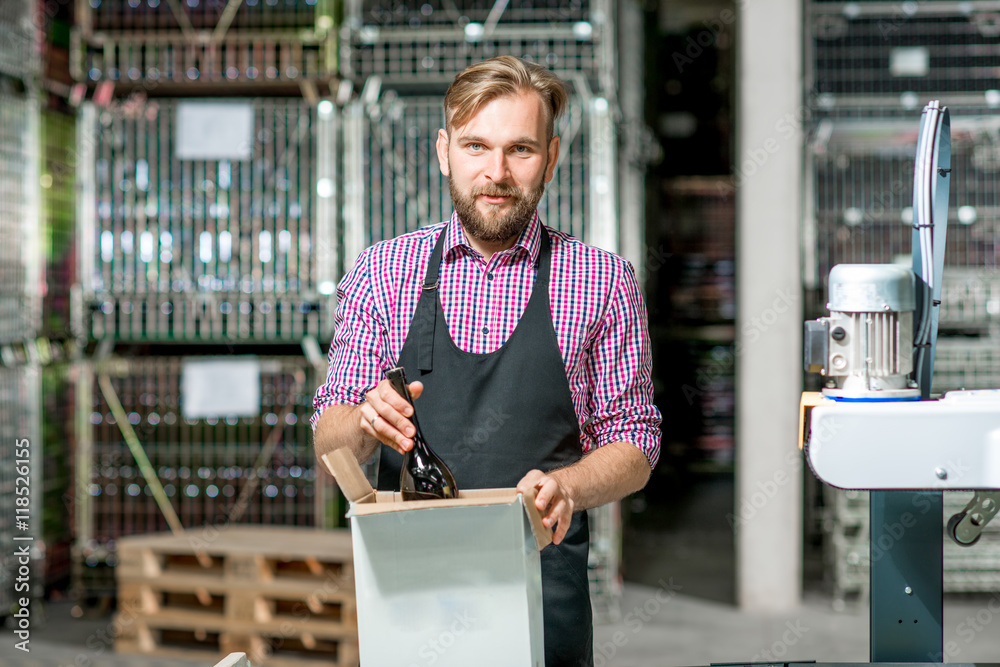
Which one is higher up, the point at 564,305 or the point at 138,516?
the point at 564,305

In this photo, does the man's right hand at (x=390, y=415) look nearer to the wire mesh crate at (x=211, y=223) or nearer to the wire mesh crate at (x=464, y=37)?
the wire mesh crate at (x=211, y=223)

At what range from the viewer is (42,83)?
4.74 meters

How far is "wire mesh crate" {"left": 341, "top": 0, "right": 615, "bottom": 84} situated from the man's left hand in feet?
10.8

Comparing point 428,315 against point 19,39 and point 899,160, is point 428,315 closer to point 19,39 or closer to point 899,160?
point 19,39

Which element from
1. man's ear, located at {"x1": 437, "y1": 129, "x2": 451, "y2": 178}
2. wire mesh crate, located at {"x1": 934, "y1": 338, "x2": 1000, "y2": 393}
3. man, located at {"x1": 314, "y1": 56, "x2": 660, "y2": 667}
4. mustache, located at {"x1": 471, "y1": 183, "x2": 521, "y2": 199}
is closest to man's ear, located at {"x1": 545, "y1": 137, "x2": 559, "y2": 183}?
man, located at {"x1": 314, "y1": 56, "x2": 660, "y2": 667}

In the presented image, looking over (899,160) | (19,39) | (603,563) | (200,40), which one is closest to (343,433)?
(603,563)

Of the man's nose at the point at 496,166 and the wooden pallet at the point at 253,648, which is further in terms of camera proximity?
the wooden pallet at the point at 253,648

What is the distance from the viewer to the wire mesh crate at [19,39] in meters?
4.51

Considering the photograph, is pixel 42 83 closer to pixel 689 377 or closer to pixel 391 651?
pixel 391 651

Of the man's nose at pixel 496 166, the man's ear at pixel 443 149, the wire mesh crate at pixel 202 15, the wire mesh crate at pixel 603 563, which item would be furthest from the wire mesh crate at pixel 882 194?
the man's nose at pixel 496 166

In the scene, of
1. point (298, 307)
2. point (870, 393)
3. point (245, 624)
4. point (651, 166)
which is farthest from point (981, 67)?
point (245, 624)

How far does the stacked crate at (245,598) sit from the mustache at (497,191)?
2.55 m

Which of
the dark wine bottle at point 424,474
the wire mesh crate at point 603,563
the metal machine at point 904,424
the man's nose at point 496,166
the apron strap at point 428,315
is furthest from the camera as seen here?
the wire mesh crate at point 603,563

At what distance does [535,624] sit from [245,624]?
3042 mm
